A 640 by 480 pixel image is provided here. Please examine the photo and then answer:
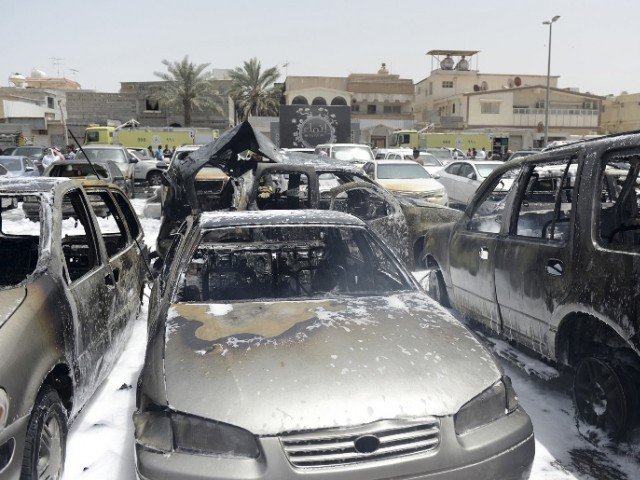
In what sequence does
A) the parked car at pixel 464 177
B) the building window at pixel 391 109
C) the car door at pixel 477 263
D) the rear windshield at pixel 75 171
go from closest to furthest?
the car door at pixel 477 263, the rear windshield at pixel 75 171, the parked car at pixel 464 177, the building window at pixel 391 109

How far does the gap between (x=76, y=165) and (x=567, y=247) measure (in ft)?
43.2

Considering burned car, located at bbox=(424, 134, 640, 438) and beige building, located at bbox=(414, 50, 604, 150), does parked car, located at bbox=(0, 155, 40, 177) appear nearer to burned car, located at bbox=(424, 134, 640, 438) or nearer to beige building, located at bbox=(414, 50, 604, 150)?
burned car, located at bbox=(424, 134, 640, 438)

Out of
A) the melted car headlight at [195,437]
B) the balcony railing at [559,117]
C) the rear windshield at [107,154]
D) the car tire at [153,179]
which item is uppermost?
the balcony railing at [559,117]

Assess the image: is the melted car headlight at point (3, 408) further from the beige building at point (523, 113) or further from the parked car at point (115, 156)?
the beige building at point (523, 113)

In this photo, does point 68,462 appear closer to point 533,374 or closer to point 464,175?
point 533,374

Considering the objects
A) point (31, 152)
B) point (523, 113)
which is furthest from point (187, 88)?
point (523, 113)

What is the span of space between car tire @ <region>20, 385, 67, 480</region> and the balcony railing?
55582mm

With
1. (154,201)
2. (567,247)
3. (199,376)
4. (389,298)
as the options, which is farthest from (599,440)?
(154,201)

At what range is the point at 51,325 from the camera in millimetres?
2873

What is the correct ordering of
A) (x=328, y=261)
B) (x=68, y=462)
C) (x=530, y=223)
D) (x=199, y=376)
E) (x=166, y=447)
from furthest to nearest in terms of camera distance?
(x=530, y=223) < (x=328, y=261) < (x=68, y=462) < (x=199, y=376) < (x=166, y=447)

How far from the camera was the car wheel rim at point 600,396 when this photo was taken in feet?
10.6

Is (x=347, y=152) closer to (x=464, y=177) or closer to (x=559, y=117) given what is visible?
(x=464, y=177)

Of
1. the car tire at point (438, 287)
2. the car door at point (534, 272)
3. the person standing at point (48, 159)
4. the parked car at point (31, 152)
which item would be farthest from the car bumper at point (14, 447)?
the parked car at point (31, 152)

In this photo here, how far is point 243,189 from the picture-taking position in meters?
8.98
